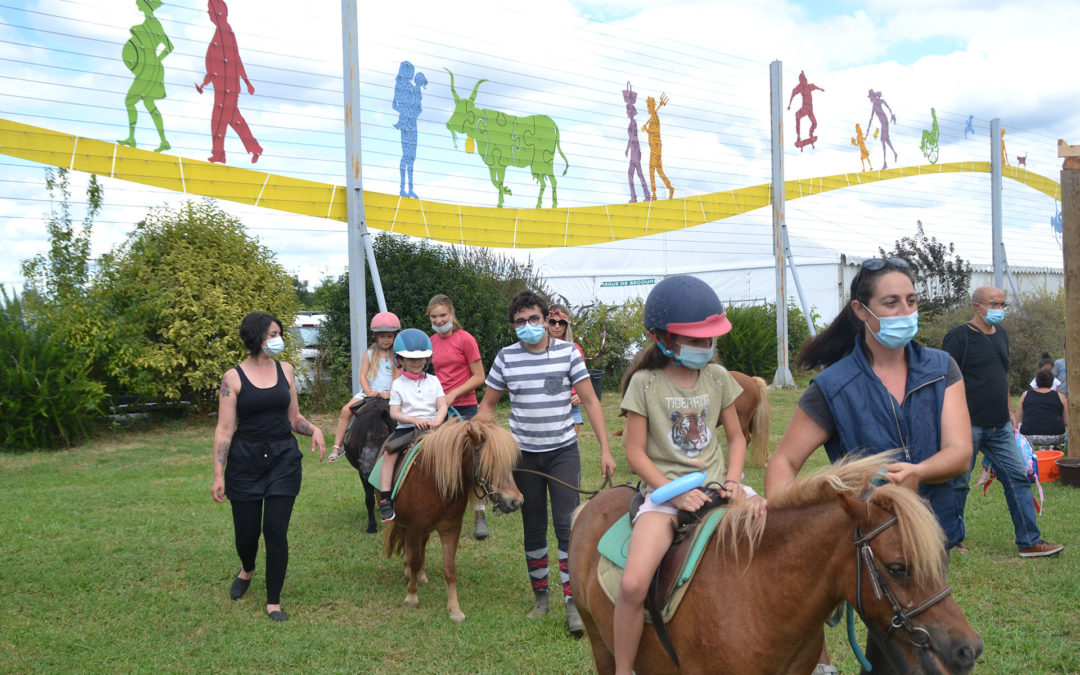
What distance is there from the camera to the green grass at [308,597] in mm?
4352

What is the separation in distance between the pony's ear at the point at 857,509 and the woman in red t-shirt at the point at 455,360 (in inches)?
165

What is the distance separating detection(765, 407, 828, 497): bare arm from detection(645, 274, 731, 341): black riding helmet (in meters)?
0.43

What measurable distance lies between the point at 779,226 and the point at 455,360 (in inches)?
473

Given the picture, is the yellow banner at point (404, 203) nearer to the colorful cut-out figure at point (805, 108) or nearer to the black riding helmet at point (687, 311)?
the colorful cut-out figure at point (805, 108)

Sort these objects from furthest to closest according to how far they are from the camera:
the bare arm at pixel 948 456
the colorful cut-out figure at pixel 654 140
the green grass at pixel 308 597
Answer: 1. the colorful cut-out figure at pixel 654 140
2. the green grass at pixel 308 597
3. the bare arm at pixel 948 456

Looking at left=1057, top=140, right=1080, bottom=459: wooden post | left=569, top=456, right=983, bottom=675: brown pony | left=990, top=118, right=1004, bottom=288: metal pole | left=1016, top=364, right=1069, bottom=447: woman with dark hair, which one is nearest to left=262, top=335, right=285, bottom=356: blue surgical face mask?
left=569, top=456, right=983, bottom=675: brown pony

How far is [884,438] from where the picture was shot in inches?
103

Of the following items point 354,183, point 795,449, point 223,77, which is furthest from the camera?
point 354,183

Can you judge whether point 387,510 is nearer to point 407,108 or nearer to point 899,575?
point 899,575

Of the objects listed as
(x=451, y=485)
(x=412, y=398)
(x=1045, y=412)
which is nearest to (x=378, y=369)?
(x=412, y=398)

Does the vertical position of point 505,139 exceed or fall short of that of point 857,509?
it exceeds it

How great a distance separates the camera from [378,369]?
6.85 m

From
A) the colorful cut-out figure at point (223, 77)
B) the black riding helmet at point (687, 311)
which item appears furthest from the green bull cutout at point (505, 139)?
the black riding helmet at point (687, 311)

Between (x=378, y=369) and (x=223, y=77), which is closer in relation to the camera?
(x=378, y=369)
